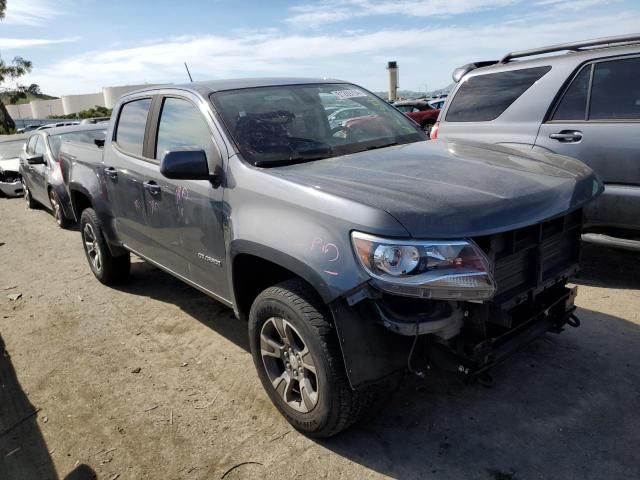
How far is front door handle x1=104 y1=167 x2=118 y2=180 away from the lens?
174 inches

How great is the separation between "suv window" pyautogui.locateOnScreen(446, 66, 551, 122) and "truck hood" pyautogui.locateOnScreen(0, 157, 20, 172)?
1119 cm

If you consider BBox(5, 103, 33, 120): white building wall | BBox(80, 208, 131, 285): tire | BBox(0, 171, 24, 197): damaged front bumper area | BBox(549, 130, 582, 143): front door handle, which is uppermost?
BBox(549, 130, 582, 143): front door handle

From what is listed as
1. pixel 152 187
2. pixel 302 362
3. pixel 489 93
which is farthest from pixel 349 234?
pixel 489 93

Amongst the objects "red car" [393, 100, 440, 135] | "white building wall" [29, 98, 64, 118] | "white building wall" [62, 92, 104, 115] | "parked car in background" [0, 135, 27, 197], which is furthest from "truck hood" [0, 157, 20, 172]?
"white building wall" [29, 98, 64, 118]

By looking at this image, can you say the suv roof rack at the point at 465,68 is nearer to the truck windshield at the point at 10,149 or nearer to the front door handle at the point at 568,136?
the front door handle at the point at 568,136

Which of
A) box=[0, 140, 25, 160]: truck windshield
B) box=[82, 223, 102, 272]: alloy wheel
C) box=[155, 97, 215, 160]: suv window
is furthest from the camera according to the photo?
box=[0, 140, 25, 160]: truck windshield

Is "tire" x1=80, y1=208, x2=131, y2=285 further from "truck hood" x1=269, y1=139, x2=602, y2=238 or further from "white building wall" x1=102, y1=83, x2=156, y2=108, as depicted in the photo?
"white building wall" x1=102, y1=83, x2=156, y2=108

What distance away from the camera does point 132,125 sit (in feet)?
14.5

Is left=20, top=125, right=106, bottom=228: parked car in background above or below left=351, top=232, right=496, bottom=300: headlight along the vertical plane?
below

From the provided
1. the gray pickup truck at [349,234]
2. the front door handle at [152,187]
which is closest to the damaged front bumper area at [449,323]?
the gray pickup truck at [349,234]

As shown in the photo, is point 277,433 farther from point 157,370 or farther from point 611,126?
point 611,126

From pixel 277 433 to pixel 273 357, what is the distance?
1.36 feet

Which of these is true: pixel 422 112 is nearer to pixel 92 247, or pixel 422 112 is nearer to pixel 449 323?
pixel 92 247

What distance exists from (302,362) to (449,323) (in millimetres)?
781
